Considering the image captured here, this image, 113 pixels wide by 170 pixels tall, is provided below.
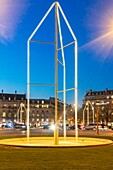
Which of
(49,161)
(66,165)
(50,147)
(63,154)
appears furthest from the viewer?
(50,147)

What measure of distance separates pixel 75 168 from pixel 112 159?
12.3 ft

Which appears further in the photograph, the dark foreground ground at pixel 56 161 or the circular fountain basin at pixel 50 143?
the circular fountain basin at pixel 50 143

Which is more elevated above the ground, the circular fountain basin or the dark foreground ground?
the circular fountain basin

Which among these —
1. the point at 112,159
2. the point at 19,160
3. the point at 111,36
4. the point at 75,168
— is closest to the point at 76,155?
the point at 112,159

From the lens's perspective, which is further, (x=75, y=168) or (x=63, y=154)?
(x=63, y=154)

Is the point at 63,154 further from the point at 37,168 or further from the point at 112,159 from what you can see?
the point at 37,168

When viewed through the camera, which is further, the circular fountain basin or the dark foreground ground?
the circular fountain basin

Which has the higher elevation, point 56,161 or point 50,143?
point 50,143

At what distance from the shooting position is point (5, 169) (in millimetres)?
14695

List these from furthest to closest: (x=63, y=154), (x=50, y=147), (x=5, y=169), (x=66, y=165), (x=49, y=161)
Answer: (x=50, y=147) < (x=63, y=154) < (x=49, y=161) < (x=66, y=165) < (x=5, y=169)

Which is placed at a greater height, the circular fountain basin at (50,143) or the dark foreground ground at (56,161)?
the circular fountain basin at (50,143)

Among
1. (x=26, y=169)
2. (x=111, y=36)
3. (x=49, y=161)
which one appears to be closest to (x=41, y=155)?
(x=49, y=161)

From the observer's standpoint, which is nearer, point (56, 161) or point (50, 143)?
point (56, 161)

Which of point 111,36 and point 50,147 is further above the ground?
point 111,36
